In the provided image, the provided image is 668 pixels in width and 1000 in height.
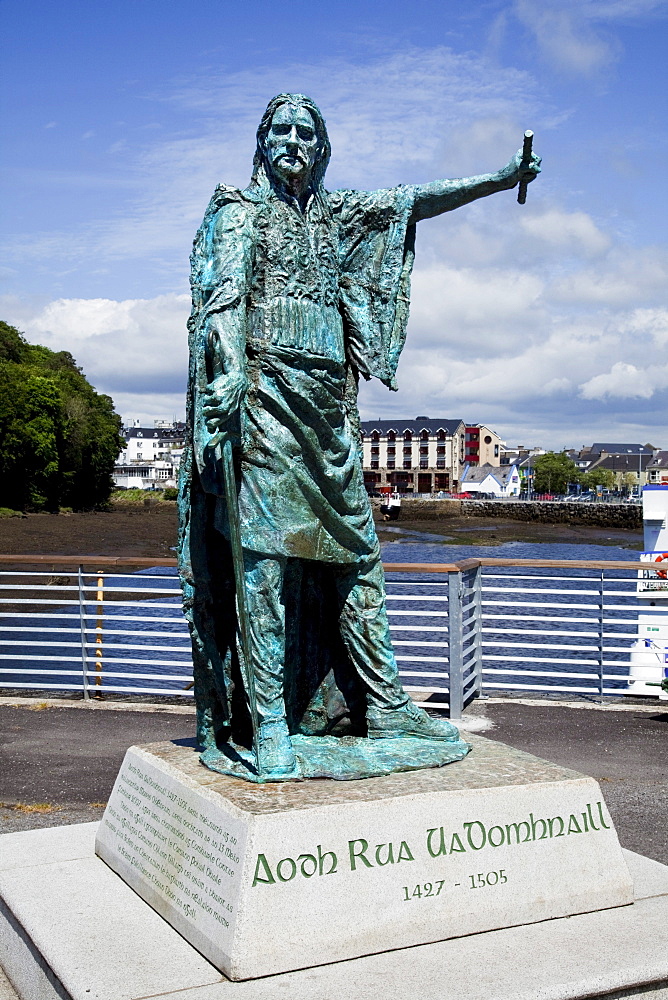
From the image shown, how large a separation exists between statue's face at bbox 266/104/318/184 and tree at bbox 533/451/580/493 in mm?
113267

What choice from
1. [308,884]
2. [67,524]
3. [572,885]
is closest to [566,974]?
[572,885]

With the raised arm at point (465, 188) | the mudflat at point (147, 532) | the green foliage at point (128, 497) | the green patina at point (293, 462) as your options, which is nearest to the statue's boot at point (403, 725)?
the green patina at point (293, 462)

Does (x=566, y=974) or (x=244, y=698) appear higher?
(x=244, y=698)

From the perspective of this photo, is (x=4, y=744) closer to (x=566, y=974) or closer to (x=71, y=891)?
(x=71, y=891)

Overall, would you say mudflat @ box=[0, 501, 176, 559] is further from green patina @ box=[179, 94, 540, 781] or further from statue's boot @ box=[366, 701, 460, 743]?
statue's boot @ box=[366, 701, 460, 743]

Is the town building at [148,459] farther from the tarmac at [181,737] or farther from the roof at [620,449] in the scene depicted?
the tarmac at [181,737]

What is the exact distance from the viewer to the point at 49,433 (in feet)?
185

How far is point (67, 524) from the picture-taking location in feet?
168

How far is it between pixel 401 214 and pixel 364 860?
8.67 ft

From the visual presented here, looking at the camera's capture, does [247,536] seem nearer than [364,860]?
No

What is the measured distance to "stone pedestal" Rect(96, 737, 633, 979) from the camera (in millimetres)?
3691

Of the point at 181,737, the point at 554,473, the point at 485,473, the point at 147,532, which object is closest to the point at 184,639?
the point at 181,737

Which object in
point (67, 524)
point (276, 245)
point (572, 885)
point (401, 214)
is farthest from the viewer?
point (67, 524)

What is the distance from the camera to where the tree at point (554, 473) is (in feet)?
380
